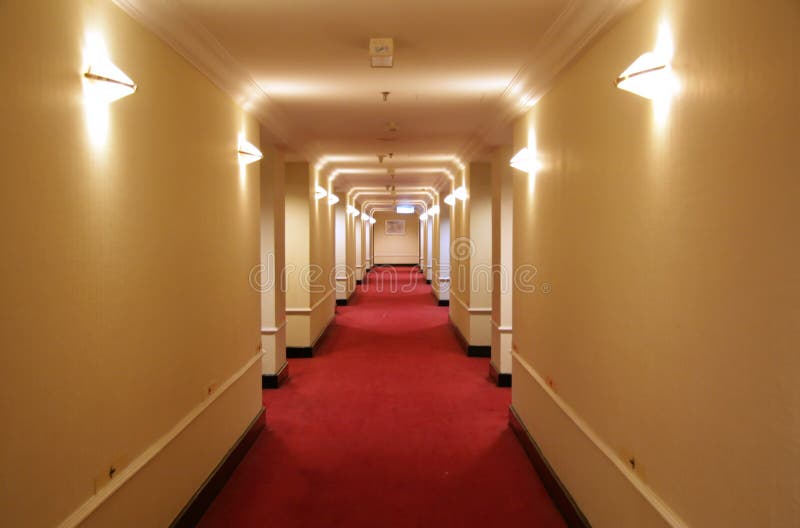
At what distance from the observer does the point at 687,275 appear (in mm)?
1994

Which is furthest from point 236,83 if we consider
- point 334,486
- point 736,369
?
point 736,369

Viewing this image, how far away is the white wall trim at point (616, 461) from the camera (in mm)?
2113

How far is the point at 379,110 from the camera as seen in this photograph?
17.8 feet

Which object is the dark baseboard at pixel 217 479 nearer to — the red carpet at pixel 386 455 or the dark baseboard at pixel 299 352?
the red carpet at pixel 386 455

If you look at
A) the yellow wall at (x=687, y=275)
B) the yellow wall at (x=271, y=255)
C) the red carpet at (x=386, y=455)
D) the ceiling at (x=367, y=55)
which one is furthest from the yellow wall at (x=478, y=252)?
the yellow wall at (x=687, y=275)

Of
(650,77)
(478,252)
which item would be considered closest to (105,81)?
(650,77)

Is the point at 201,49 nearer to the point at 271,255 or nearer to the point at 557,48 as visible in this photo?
the point at 557,48

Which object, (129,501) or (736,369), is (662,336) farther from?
(129,501)

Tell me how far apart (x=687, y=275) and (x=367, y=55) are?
2545 millimetres

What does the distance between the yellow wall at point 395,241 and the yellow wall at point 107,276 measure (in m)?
23.6

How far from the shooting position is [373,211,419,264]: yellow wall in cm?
2762

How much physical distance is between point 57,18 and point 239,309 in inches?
111

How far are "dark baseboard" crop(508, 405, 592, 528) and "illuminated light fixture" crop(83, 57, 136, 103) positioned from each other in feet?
10.5

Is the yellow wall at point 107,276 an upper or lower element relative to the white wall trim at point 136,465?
upper
